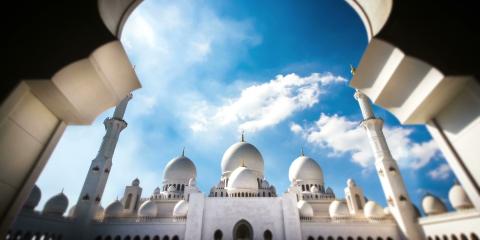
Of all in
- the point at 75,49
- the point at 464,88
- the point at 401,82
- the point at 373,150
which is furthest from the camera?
the point at 373,150

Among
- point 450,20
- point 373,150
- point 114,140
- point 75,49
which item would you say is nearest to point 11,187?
point 75,49

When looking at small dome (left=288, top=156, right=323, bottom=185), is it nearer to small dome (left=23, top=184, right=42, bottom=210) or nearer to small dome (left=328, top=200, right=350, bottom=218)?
small dome (left=328, top=200, right=350, bottom=218)

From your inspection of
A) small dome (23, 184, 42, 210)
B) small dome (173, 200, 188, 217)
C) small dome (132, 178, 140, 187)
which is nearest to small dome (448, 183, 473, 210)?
small dome (173, 200, 188, 217)

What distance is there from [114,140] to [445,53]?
2513cm

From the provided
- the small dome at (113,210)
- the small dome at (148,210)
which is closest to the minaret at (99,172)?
the small dome at (113,210)

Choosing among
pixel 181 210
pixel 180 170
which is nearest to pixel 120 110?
pixel 180 170

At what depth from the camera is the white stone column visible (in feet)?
56.8

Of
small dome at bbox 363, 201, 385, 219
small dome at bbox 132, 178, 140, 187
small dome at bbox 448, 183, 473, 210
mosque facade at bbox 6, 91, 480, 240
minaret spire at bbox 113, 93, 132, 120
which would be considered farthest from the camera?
small dome at bbox 132, 178, 140, 187

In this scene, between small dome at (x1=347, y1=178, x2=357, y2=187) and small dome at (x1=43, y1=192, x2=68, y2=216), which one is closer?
small dome at (x1=43, y1=192, x2=68, y2=216)

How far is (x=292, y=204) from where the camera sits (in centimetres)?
1917

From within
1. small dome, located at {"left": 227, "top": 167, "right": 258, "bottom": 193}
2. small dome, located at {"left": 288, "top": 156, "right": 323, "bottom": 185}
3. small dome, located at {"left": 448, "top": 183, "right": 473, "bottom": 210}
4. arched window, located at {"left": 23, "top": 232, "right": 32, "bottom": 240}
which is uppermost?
small dome, located at {"left": 288, "top": 156, "right": 323, "bottom": 185}

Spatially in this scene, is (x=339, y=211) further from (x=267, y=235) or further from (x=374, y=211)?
(x=267, y=235)

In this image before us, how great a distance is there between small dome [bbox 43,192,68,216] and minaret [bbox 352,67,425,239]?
25.5 m

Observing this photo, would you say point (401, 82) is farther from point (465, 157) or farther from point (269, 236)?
point (269, 236)
